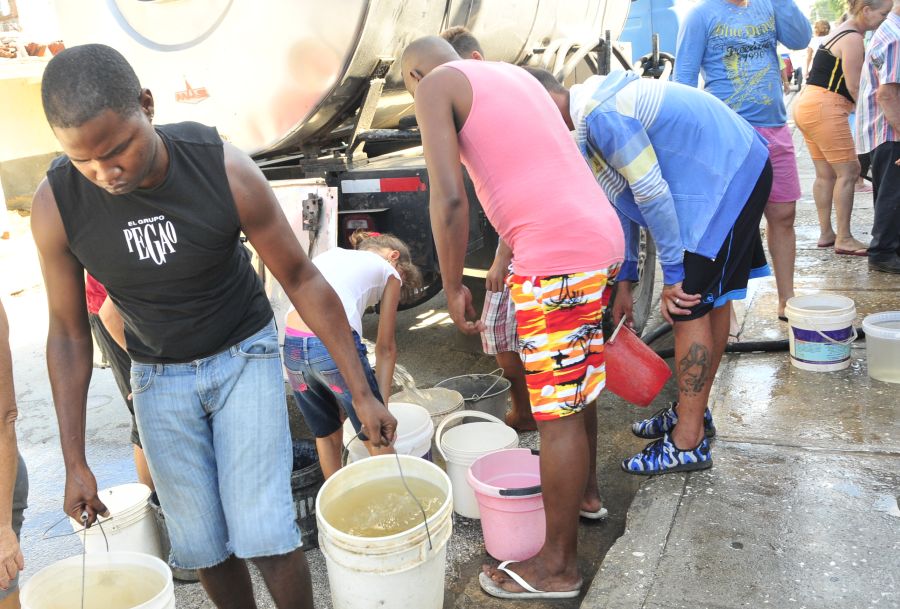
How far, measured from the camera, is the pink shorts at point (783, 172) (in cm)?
405

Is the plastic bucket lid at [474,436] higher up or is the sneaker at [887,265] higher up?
the plastic bucket lid at [474,436]

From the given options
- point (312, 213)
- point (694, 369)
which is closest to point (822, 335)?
point (694, 369)

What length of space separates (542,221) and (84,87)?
1.27 m

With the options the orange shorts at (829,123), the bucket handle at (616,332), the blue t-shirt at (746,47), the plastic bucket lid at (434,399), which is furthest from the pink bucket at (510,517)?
the orange shorts at (829,123)

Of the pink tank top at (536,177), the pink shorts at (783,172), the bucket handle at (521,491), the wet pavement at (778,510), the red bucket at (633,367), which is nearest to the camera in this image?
the wet pavement at (778,510)

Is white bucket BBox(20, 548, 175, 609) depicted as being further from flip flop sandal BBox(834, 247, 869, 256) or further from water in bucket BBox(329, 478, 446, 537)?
flip flop sandal BBox(834, 247, 869, 256)

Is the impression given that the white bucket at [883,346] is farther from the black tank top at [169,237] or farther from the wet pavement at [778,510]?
the black tank top at [169,237]

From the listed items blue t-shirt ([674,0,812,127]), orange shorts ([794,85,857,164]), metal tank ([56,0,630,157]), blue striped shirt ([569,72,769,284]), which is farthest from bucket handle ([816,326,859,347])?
metal tank ([56,0,630,157])

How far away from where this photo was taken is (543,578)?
96.6 inches

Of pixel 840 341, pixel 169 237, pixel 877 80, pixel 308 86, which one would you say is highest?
pixel 308 86

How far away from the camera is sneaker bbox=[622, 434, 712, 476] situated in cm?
283

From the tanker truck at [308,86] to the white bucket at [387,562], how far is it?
2002 mm

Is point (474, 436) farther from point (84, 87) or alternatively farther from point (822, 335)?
point (84, 87)

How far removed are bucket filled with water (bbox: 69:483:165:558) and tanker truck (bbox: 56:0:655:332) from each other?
5.14 feet
